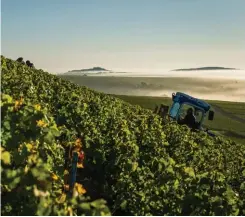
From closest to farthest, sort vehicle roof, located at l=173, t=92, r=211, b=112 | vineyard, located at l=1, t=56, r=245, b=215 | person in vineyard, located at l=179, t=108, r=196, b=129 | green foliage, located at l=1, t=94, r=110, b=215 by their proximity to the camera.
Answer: green foliage, located at l=1, t=94, r=110, b=215, vineyard, located at l=1, t=56, r=245, b=215, person in vineyard, located at l=179, t=108, r=196, b=129, vehicle roof, located at l=173, t=92, r=211, b=112

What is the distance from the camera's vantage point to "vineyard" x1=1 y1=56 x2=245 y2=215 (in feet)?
17.6

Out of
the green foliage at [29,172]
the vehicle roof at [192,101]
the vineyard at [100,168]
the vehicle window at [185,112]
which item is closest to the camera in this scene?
the green foliage at [29,172]

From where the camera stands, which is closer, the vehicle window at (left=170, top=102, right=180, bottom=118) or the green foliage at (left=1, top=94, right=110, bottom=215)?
the green foliage at (left=1, top=94, right=110, bottom=215)

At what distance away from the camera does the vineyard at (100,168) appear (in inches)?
211

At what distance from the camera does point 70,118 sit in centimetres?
1269

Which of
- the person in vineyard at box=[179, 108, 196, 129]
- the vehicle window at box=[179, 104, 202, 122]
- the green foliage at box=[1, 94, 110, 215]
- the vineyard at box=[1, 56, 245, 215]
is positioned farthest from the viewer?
the vehicle window at box=[179, 104, 202, 122]

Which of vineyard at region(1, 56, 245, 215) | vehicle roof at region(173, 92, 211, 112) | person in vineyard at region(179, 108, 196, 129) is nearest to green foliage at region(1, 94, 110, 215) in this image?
vineyard at region(1, 56, 245, 215)

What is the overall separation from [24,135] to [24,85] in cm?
574

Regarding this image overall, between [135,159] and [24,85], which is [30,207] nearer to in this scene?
[135,159]

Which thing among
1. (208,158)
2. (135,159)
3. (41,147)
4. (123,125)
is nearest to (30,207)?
(41,147)

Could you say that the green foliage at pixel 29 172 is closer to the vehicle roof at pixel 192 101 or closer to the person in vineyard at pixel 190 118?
the person in vineyard at pixel 190 118

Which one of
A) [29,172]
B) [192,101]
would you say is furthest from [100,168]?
[192,101]

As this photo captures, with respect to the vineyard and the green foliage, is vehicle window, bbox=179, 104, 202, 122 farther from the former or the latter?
the green foliage

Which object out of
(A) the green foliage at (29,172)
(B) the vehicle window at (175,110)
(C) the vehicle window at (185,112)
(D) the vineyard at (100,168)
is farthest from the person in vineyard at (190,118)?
(A) the green foliage at (29,172)
